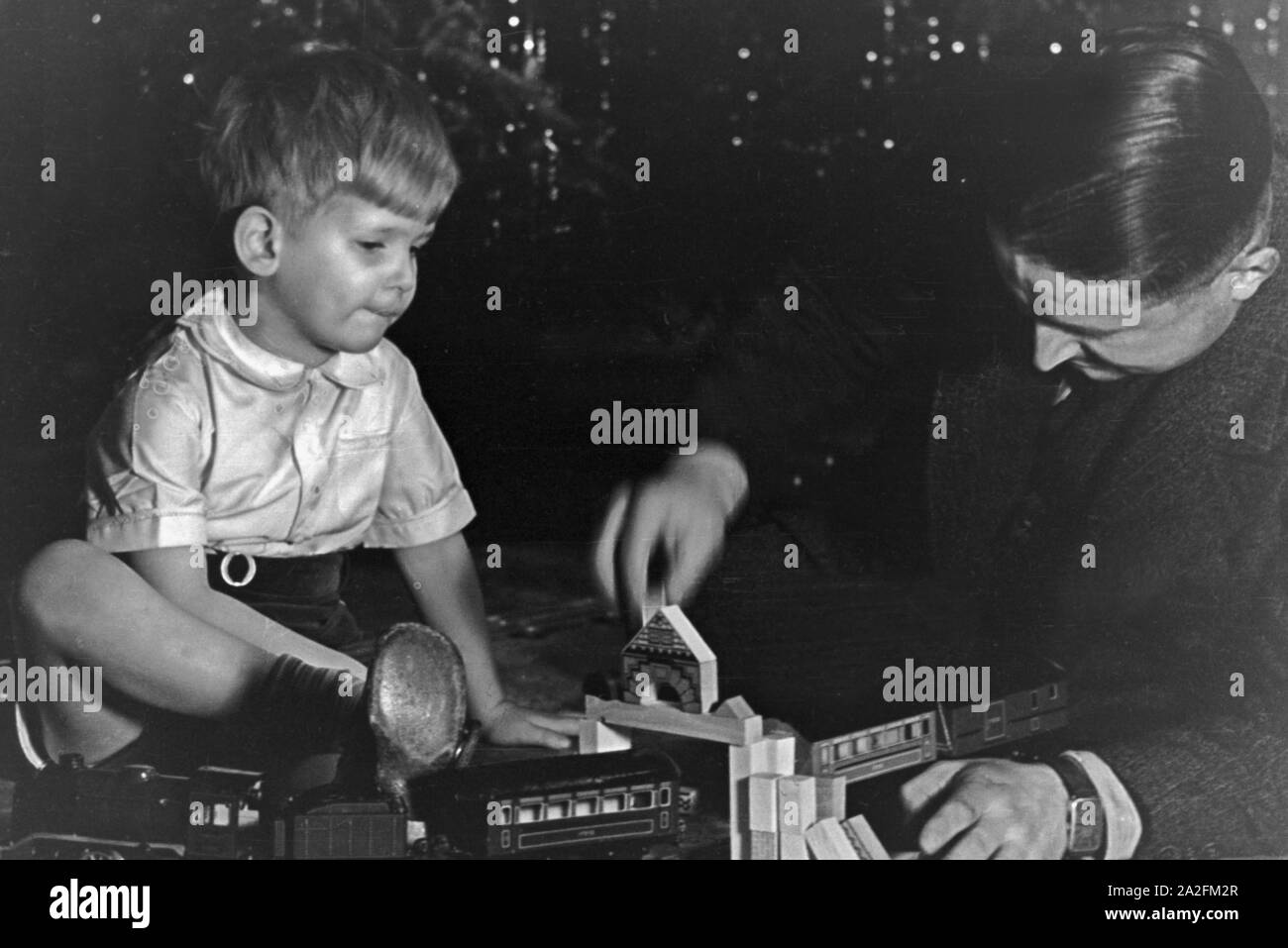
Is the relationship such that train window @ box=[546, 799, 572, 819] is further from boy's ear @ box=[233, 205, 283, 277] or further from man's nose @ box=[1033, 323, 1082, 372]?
man's nose @ box=[1033, 323, 1082, 372]

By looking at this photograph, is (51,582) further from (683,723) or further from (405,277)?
(683,723)

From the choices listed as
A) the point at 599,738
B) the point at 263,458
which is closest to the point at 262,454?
the point at 263,458

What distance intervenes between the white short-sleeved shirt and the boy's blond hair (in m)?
0.25

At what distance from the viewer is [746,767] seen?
8.72ft

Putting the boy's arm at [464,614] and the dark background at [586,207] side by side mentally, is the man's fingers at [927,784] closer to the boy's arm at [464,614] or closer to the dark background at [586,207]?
the boy's arm at [464,614]

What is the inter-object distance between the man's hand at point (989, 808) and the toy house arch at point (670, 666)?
1.40 ft

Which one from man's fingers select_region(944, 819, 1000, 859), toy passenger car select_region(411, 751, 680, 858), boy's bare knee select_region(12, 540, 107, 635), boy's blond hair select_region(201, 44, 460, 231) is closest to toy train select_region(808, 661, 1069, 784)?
man's fingers select_region(944, 819, 1000, 859)

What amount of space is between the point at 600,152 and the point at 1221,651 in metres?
1.45

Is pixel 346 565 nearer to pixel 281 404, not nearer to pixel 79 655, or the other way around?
pixel 281 404

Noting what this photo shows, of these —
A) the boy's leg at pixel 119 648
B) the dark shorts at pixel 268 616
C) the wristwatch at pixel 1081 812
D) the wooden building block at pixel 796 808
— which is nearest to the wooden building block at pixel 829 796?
the wooden building block at pixel 796 808

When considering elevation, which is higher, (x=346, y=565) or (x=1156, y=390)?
(x=1156, y=390)

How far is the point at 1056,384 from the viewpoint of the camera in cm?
279

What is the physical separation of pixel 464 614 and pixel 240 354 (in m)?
0.61

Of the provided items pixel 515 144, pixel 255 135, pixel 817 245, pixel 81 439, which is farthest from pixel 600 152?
pixel 81 439
